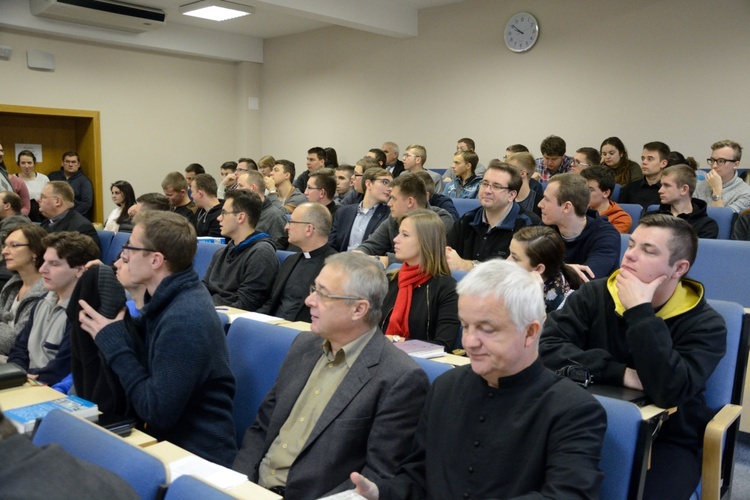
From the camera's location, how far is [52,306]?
2945 millimetres

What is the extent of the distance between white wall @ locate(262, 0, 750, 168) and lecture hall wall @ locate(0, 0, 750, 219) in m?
0.01

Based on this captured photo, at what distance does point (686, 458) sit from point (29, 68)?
9348mm

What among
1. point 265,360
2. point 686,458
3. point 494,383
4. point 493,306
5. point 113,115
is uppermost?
point 113,115

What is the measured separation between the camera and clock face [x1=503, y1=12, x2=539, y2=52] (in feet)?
25.0

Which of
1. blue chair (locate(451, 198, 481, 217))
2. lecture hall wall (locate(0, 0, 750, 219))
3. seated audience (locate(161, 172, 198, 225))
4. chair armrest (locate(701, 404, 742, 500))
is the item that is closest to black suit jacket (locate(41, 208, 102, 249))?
seated audience (locate(161, 172, 198, 225))

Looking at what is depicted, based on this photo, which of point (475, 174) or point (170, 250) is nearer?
point (170, 250)

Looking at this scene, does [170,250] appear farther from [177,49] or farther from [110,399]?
[177,49]

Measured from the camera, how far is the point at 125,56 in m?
9.86

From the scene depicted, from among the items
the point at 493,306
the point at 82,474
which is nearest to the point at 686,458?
the point at 493,306

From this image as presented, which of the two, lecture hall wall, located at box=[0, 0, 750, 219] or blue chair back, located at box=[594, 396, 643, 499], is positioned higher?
lecture hall wall, located at box=[0, 0, 750, 219]

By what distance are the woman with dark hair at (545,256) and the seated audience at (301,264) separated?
1.34 meters

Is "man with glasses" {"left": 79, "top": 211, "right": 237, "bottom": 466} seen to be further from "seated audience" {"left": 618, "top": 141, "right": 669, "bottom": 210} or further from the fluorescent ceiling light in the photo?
the fluorescent ceiling light

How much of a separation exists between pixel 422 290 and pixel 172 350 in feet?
4.14

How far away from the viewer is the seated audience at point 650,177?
574 centimetres
